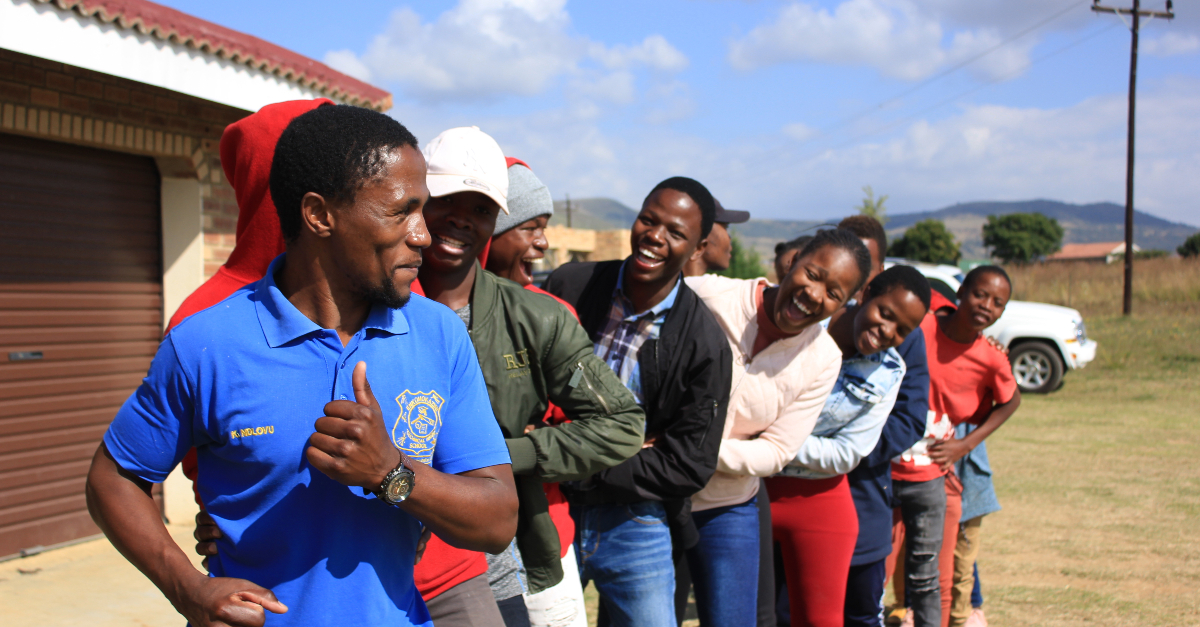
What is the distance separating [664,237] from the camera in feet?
9.77

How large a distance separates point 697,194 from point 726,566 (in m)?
1.42

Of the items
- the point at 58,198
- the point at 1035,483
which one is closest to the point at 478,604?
Result: the point at 58,198

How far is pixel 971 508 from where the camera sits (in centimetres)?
449

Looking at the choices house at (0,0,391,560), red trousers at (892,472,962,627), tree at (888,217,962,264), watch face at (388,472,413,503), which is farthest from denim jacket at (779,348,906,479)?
tree at (888,217,962,264)

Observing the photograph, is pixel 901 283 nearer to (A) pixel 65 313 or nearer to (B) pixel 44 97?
(B) pixel 44 97

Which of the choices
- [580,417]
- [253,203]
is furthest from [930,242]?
[253,203]

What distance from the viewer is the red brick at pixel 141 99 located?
5.72 meters

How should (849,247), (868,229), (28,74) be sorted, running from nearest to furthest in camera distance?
(849,247), (868,229), (28,74)

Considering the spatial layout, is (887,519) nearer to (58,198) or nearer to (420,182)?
(420,182)

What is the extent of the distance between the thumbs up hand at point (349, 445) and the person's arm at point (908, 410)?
2925 millimetres

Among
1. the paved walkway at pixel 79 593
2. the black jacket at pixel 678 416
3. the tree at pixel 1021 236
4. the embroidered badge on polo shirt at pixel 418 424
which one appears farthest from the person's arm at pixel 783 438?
the tree at pixel 1021 236

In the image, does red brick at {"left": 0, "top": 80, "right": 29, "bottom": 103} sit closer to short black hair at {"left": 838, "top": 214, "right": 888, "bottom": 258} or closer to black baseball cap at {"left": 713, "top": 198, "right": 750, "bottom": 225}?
black baseball cap at {"left": 713, "top": 198, "right": 750, "bottom": 225}

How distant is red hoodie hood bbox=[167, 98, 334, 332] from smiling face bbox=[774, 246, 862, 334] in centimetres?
195

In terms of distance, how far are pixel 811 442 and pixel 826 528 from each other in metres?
0.37
